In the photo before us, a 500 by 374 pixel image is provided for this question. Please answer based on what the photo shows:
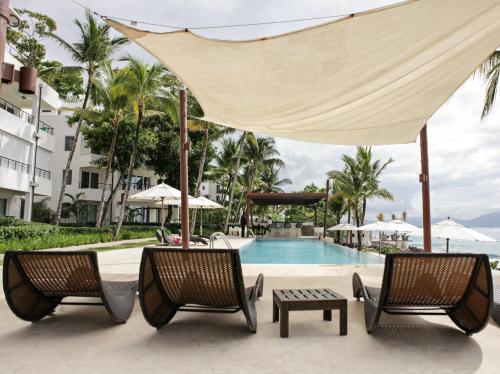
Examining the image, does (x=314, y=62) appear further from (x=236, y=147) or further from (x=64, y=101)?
(x=64, y=101)

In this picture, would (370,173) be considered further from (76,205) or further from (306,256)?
(76,205)

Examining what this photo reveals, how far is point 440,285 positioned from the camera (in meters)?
3.19

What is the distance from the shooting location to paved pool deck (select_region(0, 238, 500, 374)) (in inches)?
99.5

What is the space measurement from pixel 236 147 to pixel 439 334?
1170 inches

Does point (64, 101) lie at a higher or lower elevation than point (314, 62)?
higher

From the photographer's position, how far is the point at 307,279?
6.48 m

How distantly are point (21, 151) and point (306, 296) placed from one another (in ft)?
72.0

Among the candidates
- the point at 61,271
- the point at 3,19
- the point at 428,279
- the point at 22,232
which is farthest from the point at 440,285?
the point at 22,232

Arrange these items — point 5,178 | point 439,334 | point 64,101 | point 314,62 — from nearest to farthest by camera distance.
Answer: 1. point 439,334
2. point 314,62
3. point 5,178
4. point 64,101

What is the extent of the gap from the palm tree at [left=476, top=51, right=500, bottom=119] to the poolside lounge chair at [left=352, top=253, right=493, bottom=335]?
9881mm

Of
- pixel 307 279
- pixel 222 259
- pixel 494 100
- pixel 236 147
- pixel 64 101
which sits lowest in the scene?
pixel 307 279

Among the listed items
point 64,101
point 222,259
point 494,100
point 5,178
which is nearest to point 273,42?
point 222,259

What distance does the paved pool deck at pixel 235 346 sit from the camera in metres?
2.53

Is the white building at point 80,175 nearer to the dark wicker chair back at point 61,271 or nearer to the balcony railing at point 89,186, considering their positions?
the balcony railing at point 89,186
